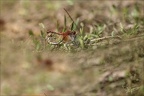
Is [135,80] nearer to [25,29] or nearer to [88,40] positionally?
[88,40]

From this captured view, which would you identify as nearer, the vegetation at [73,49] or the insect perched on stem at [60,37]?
the insect perched on stem at [60,37]

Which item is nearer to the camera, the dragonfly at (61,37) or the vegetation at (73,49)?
the dragonfly at (61,37)

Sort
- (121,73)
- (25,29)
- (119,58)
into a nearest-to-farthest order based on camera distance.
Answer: (119,58)
(121,73)
(25,29)

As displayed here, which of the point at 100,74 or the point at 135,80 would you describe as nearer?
the point at 135,80

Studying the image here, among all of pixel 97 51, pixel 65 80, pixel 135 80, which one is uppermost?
pixel 97 51

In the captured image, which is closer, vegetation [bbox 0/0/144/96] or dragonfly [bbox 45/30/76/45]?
dragonfly [bbox 45/30/76/45]

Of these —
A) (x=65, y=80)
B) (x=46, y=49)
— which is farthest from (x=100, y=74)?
(x=46, y=49)

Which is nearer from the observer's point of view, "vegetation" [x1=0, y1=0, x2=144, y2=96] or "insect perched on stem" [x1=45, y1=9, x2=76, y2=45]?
"insect perched on stem" [x1=45, y1=9, x2=76, y2=45]

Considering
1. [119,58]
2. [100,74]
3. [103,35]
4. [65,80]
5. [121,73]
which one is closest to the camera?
[103,35]

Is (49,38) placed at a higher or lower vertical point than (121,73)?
higher
